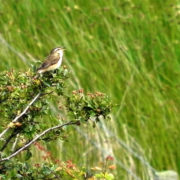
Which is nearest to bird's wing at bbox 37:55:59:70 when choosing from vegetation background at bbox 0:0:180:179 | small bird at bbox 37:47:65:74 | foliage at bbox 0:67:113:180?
small bird at bbox 37:47:65:74

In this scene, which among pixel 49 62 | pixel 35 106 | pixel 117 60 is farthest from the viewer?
pixel 117 60

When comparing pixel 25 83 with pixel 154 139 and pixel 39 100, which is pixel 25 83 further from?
pixel 154 139

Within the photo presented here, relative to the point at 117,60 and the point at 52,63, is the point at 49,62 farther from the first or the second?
the point at 117,60

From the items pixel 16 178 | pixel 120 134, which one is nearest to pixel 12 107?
pixel 16 178

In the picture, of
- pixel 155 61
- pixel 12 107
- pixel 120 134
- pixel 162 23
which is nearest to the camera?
pixel 12 107

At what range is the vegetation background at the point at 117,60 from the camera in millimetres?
4969

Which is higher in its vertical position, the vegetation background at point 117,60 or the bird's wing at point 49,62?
the vegetation background at point 117,60

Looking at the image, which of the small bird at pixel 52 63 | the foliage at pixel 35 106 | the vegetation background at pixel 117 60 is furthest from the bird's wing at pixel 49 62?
the vegetation background at pixel 117 60

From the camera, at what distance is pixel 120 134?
5.14 meters

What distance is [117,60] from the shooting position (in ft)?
18.2

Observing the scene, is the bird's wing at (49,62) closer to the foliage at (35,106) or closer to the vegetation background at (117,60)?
the foliage at (35,106)

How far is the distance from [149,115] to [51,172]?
8.86ft

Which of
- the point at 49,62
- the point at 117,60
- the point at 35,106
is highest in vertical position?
the point at 117,60

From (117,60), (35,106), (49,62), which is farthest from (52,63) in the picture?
(117,60)
